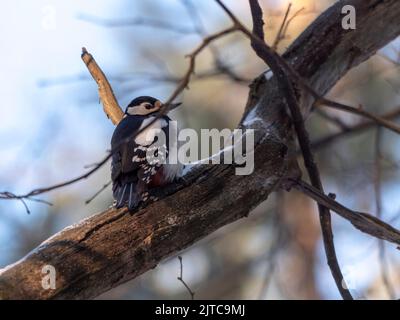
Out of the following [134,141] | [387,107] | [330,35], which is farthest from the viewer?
[387,107]

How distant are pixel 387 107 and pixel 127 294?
3097 mm

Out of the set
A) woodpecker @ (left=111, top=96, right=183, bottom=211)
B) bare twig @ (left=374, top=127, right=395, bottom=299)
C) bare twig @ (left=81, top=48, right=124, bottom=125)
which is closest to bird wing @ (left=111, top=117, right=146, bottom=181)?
woodpecker @ (left=111, top=96, right=183, bottom=211)

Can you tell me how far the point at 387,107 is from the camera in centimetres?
642

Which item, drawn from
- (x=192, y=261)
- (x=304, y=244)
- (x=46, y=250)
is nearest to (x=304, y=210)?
(x=304, y=244)

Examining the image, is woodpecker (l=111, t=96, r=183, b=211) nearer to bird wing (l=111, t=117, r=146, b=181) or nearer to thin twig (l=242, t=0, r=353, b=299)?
bird wing (l=111, t=117, r=146, b=181)

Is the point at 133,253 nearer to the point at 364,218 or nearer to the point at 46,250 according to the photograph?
the point at 46,250

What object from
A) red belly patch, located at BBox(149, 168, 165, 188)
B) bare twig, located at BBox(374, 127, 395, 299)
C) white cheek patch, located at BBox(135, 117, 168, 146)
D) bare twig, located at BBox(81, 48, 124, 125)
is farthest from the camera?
bare twig, located at BBox(374, 127, 395, 299)

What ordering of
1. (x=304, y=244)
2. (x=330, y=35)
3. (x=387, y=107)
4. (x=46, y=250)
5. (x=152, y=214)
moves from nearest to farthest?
(x=46, y=250), (x=152, y=214), (x=330, y=35), (x=387, y=107), (x=304, y=244)

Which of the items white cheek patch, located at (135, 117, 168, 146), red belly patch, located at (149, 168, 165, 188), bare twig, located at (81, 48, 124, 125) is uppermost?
bare twig, located at (81, 48, 124, 125)

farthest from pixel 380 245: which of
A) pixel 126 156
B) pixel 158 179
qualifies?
pixel 126 156

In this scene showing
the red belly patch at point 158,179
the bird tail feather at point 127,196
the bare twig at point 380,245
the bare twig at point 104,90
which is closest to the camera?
the bird tail feather at point 127,196

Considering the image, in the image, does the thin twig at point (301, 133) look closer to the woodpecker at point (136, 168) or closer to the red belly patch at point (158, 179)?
the woodpecker at point (136, 168)

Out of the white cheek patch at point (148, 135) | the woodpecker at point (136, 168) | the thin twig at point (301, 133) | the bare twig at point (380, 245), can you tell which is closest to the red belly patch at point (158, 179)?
the woodpecker at point (136, 168)

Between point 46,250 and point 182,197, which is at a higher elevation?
point 182,197
